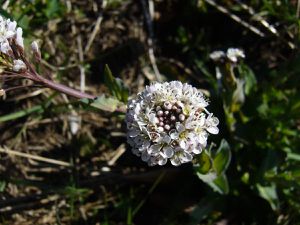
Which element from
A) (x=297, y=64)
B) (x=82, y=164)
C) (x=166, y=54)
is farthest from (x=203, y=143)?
(x=166, y=54)

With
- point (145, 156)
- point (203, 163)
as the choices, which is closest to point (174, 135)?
point (145, 156)

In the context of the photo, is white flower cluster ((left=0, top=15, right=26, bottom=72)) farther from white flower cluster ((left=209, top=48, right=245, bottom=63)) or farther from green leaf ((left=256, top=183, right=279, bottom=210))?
green leaf ((left=256, top=183, right=279, bottom=210))

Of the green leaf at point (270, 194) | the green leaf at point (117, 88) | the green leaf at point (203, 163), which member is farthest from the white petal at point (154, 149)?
the green leaf at point (270, 194)

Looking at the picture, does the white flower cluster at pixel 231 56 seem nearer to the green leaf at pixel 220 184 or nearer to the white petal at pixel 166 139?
the green leaf at pixel 220 184

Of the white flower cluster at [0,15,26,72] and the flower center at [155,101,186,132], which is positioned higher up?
the white flower cluster at [0,15,26,72]

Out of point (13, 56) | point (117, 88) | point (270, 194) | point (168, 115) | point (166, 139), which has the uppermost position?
point (13, 56)

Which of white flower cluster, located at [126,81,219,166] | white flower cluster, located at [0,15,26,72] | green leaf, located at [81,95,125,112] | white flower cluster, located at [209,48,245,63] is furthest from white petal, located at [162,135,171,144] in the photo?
white flower cluster, located at [209,48,245,63]

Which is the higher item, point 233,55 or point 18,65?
point 233,55

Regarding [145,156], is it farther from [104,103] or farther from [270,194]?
[270,194]
